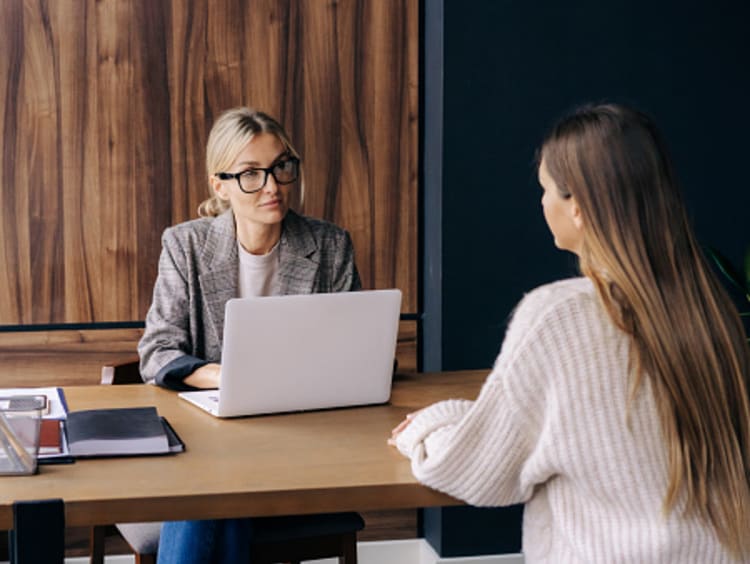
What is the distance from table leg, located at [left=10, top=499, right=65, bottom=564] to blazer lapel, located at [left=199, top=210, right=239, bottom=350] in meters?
1.20

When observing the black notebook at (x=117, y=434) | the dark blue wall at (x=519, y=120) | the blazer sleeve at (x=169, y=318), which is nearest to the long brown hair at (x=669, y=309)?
the black notebook at (x=117, y=434)

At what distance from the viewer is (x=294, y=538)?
2332 mm

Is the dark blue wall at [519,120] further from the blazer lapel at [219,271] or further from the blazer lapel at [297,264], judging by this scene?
the blazer lapel at [219,271]

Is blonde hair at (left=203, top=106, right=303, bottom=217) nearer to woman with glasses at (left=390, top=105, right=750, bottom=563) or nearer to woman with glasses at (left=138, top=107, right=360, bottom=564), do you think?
woman with glasses at (left=138, top=107, right=360, bottom=564)

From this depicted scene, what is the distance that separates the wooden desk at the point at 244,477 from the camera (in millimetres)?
1666

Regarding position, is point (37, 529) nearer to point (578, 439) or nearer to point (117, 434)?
point (117, 434)

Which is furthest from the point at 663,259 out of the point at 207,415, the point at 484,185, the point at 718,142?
the point at 718,142

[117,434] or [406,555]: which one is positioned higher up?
[117,434]

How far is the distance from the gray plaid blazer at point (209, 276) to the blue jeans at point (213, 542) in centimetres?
68

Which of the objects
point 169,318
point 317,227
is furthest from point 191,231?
point 317,227

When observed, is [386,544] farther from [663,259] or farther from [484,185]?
[663,259]

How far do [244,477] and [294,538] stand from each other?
2.03 ft

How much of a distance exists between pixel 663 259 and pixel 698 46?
7.28 ft

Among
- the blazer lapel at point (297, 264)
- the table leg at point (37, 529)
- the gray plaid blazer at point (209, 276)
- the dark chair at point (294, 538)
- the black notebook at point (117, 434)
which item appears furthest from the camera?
the blazer lapel at point (297, 264)
